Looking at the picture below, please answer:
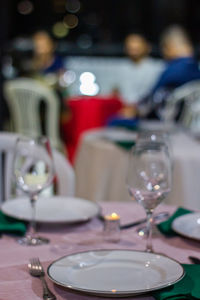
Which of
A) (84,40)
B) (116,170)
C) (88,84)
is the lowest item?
(88,84)

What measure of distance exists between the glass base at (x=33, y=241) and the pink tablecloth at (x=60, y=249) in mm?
15

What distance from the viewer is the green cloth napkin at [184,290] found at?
0.91 meters

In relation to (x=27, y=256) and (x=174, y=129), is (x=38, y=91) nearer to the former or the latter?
(x=174, y=129)

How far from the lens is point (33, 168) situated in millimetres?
1347

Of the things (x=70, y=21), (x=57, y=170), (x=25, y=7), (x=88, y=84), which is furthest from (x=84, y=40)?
(x=57, y=170)

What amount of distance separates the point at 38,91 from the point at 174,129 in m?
1.81

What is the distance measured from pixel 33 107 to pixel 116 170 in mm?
2230

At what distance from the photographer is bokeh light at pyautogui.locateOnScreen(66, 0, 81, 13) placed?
10977mm

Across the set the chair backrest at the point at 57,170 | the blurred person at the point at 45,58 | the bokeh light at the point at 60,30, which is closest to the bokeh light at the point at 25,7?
the bokeh light at the point at 60,30

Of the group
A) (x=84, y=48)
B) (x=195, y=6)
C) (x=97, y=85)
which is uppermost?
(x=195, y=6)

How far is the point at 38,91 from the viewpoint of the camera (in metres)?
4.71

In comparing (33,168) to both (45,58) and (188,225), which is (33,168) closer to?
(188,225)

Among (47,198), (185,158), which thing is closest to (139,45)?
(185,158)

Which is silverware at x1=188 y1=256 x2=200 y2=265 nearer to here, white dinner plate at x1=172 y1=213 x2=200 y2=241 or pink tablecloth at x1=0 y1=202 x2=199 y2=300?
pink tablecloth at x1=0 y1=202 x2=199 y2=300
